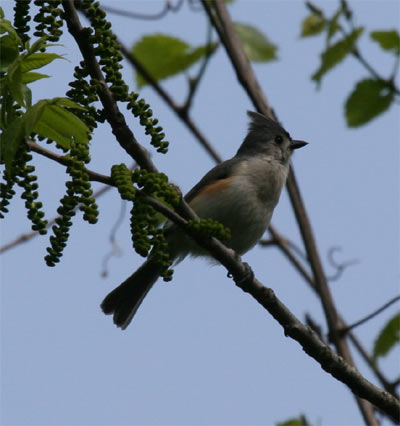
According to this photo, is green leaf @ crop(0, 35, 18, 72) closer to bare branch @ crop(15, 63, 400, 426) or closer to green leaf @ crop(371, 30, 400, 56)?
bare branch @ crop(15, 63, 400, 426)

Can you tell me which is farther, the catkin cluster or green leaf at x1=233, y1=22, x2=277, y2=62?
green leaf at x1=233, y1=22, x2=277, y2=62

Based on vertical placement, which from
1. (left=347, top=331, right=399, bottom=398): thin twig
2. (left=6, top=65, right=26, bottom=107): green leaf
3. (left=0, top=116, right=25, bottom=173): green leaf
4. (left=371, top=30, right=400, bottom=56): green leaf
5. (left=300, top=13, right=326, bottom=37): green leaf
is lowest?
(left=347, top=331, right=399, bottom=398): thin twig

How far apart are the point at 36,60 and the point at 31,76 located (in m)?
0.05

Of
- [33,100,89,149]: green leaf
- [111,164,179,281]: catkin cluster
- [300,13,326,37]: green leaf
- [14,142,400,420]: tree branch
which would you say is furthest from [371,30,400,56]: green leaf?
[33,100,89,149]: green leaf

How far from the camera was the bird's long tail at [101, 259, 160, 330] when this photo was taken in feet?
17.6

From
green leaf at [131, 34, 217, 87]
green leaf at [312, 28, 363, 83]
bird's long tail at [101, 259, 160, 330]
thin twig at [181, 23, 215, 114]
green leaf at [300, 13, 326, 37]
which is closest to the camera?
green leaf at [312, 28, 363, 83]

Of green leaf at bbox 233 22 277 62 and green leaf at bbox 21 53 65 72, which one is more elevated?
green leaf at bbox 233 22 277 62

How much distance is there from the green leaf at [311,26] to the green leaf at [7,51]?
3425mm

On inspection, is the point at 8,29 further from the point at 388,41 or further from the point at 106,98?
the point at 388,41

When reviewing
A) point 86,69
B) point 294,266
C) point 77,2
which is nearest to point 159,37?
point 294,266

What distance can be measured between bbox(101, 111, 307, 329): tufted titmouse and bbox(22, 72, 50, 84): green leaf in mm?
2860

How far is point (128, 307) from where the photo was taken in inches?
213

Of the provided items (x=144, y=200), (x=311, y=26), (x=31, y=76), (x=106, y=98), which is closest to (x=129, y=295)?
(x=311, y=26)

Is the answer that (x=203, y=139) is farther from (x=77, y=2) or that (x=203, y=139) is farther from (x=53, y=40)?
(x=53, y=40)
